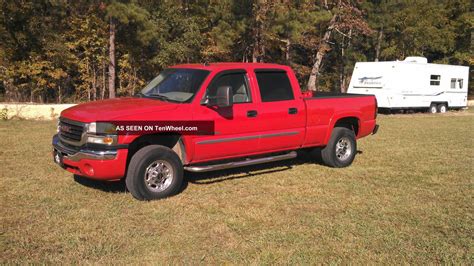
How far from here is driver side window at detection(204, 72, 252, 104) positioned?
677 cm

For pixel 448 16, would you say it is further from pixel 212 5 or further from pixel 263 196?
pixel 263 196

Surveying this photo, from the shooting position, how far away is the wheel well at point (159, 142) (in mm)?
6168

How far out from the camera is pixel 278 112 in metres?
7.23

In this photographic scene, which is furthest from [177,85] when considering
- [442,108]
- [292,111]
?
[442,108]

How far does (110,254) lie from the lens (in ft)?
14.5

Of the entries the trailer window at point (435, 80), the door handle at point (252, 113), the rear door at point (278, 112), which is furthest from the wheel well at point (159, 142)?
the trailer window at point (435, 80)

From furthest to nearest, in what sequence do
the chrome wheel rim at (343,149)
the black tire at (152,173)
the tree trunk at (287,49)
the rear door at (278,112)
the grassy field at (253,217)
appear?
the tree trunk at (287,49) → the chrome wheel rim at (343,149) → the rear door at (278,112) → the black tire at (152,173) → the grassy field at (253,217)

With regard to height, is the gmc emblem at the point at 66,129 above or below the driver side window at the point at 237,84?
below

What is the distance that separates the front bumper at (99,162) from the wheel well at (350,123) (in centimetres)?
449

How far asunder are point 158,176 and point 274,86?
2.53m

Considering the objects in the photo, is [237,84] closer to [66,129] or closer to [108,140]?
[108,140]

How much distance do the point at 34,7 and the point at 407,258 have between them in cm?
2108

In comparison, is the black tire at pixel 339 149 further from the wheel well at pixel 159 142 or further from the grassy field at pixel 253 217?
the wheel well at pixel 159 142

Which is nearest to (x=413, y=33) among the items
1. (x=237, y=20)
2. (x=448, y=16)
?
(x=448, y=16)
